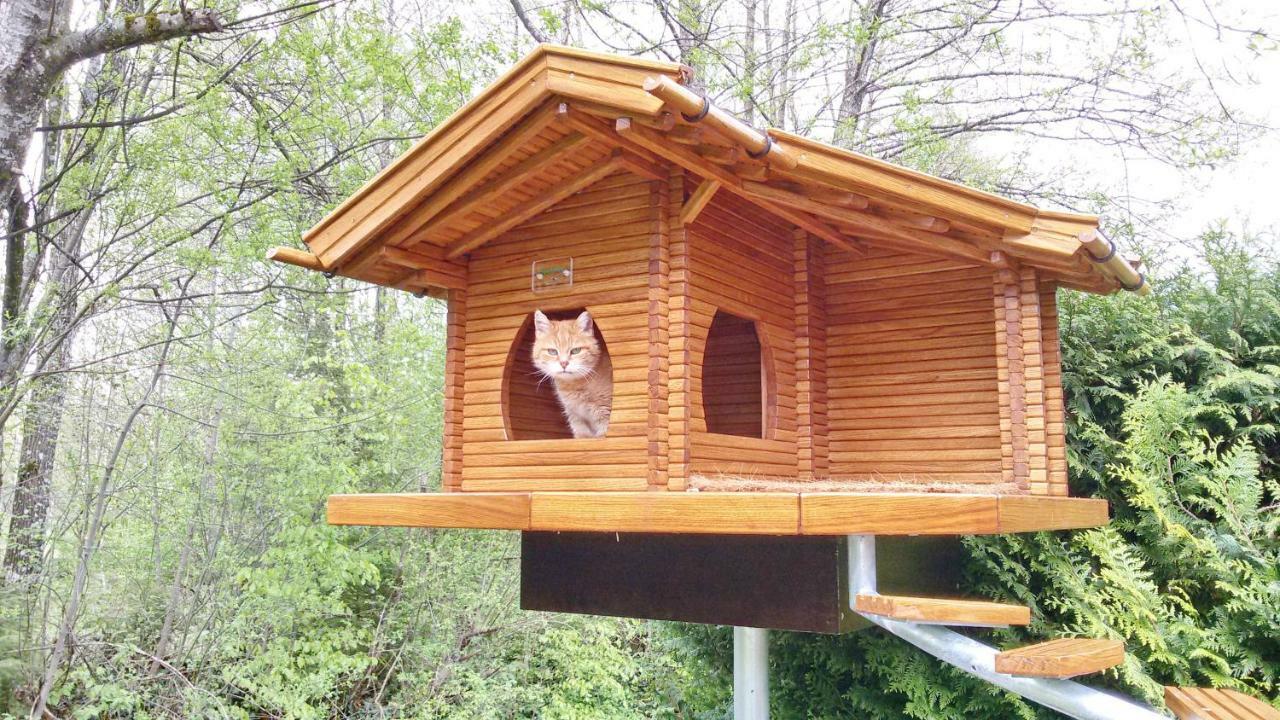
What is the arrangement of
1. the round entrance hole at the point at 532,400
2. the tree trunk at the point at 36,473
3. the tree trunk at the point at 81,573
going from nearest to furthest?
the round entrance hole at the point at 532,400, the tree trunk at the point at 81,573, the tree trunk at the point at 36,473

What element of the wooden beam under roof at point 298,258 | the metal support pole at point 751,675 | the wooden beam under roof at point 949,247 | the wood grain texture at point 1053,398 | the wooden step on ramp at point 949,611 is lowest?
the metal support pole at point 751,675

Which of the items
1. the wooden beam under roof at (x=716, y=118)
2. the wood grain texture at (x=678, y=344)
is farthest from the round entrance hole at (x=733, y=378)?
the wooden beam under roof at (x=716, y=118)

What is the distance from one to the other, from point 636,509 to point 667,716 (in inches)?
200

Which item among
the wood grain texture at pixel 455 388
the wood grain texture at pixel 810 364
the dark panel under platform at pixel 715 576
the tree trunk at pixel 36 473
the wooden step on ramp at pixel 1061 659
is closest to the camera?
the wooden step on ramp at pixel 1061 659

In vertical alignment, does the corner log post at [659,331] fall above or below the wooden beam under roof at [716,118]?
below

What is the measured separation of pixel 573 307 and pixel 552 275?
146 mm

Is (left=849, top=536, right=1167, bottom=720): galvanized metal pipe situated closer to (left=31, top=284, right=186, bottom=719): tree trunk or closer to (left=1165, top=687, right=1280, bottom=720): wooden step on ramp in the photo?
(left=1165, top=687, right=1280, bottom=720): wooden step on ramp

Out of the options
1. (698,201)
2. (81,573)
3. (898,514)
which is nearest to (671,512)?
(898,514)

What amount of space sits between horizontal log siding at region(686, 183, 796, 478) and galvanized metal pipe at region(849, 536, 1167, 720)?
0.61 m

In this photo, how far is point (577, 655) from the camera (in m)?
7.60

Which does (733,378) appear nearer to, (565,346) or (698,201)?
(565,346)

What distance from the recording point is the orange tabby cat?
3.17m

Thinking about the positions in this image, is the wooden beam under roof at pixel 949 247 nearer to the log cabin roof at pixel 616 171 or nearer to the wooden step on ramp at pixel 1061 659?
the log cabin roof at pixel 616 171

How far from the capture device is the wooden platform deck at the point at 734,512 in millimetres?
2016
